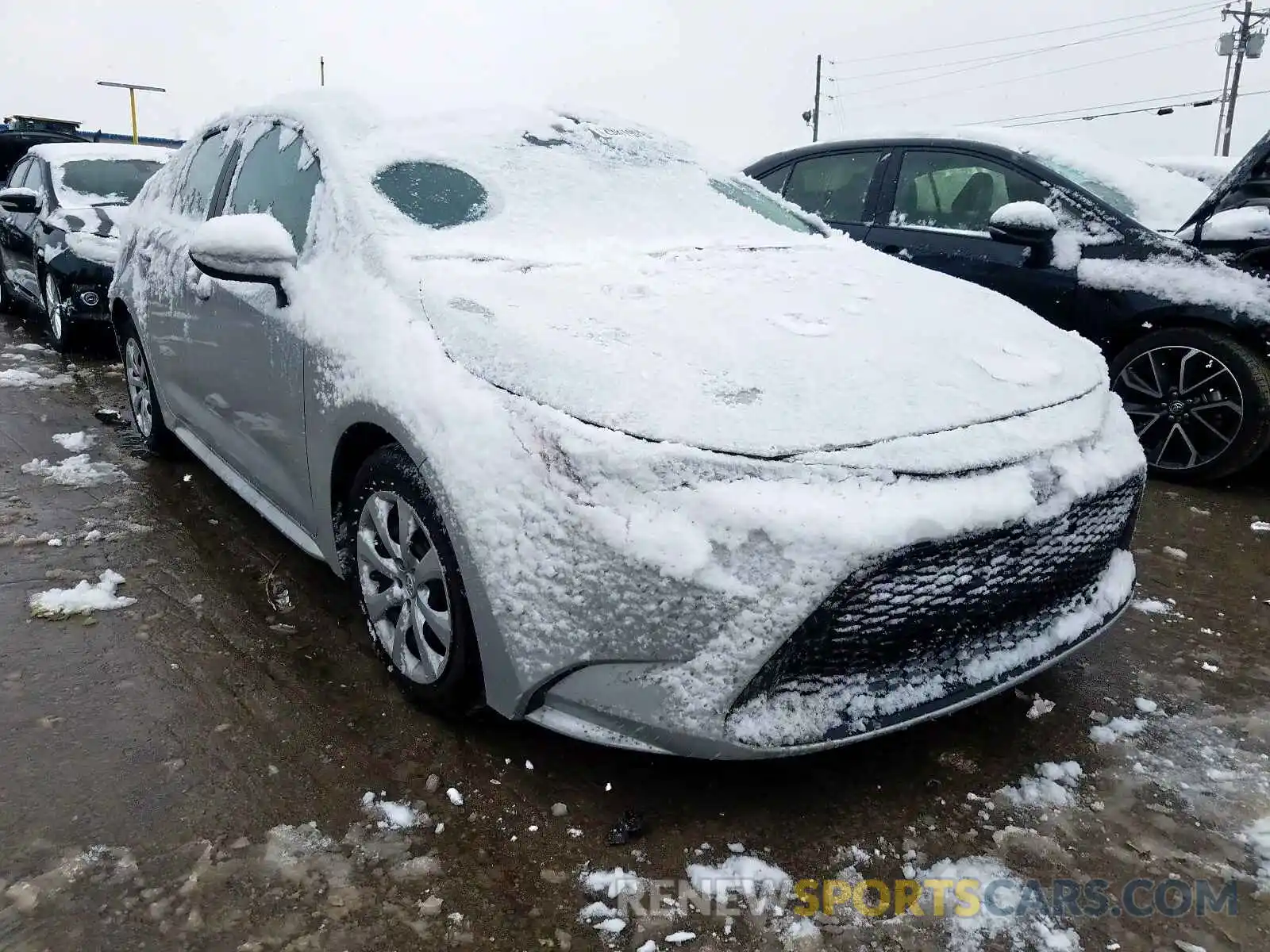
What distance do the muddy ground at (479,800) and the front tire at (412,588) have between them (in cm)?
16

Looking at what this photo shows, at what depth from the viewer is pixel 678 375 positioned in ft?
6.26

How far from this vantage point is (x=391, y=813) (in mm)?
1977

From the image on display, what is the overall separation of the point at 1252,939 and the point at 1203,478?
2897 millimetres

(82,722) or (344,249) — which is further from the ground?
(344,249)

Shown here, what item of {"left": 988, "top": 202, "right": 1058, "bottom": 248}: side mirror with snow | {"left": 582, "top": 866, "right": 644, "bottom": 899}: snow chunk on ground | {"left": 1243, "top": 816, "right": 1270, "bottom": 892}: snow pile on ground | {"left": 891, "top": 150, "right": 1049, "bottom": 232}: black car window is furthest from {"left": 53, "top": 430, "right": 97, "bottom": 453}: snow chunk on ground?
{"left": 1243, "top": 816, "right": 1270, "bottom": 892}: snow pile on ground

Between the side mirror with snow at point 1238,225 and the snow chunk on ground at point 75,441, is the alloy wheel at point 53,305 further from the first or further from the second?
the side mirror with snow at point 1238,225

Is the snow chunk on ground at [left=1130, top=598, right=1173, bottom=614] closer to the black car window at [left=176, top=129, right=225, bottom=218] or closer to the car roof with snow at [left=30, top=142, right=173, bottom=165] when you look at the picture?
the black car window at [left=176, top=129, right=225, bottom=218]

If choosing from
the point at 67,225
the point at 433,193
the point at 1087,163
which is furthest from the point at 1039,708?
the point at 67,225

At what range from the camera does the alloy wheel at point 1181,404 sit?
3.98 m

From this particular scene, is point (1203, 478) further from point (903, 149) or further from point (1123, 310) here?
point (903, 149)

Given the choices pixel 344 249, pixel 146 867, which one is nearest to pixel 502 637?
pixel 146 867

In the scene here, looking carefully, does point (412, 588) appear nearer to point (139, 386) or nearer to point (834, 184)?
point (139, 386)

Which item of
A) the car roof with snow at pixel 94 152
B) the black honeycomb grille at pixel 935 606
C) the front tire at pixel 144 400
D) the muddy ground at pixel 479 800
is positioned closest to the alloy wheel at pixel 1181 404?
the muddy ground at pixel 479 800

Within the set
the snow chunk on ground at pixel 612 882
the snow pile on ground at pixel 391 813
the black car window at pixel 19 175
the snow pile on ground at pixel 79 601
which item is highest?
the black car window at pixel 19 175
